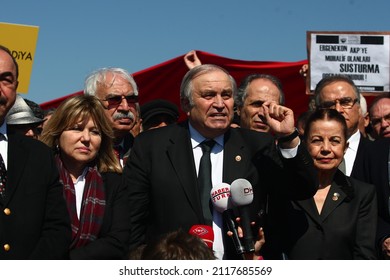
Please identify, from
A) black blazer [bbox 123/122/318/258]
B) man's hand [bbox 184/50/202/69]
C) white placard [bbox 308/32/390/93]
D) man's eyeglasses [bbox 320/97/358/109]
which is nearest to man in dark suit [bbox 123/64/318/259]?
black blazer [bbox 123/122/318/258]

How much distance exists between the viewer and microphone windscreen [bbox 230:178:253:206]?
4262 millimetres

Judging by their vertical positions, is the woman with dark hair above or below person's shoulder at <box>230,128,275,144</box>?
below

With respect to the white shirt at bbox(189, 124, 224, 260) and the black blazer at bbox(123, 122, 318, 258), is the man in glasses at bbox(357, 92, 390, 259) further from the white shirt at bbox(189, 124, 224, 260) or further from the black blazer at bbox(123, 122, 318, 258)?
the white shirt at bbox(189, 124, 224, 260)

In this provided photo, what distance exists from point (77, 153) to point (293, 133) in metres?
1.31

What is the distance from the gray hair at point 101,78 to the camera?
565 cm

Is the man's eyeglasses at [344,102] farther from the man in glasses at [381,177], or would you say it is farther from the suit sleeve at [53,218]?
the suit sleeve at [53,218]

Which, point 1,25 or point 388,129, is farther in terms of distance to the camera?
point 1,25

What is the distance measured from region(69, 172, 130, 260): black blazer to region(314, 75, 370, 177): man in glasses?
5.85 feet

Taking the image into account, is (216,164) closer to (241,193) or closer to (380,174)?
(241,193)

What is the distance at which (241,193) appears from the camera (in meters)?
4.26

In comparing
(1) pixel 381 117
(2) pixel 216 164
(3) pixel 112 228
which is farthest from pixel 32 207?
(1) pixel 381 117
